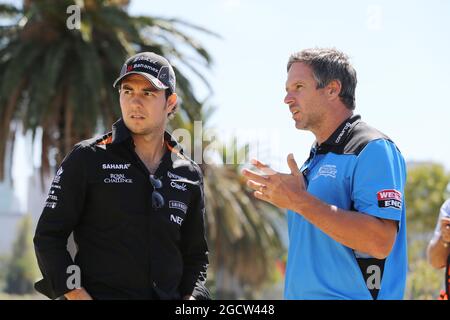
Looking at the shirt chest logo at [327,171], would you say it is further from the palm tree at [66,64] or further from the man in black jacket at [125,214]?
the palm tree at [66,64]

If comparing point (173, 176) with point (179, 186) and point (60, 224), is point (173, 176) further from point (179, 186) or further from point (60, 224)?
point (60, 224)

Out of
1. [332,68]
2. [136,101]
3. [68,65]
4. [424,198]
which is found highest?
[68,65]

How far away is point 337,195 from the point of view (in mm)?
3391

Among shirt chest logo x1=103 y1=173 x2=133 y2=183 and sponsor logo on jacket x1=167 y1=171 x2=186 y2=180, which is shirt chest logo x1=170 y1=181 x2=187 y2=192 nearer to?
sponsor logo on jacket x1=167 y1=171 x2=186 y2=180

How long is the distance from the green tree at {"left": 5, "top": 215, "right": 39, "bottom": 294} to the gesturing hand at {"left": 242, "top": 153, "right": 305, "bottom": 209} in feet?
208

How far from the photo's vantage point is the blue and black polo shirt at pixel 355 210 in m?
3.25

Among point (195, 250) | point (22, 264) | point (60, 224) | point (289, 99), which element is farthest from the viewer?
point (22, 264)

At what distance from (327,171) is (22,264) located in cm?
6696

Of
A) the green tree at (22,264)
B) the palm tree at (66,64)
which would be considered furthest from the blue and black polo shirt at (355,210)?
the green tree at (22,264)

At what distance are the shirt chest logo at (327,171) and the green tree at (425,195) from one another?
30.6 meters

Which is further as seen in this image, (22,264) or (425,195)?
(22,264)

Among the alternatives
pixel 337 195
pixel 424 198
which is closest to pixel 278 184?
pixel 337 195

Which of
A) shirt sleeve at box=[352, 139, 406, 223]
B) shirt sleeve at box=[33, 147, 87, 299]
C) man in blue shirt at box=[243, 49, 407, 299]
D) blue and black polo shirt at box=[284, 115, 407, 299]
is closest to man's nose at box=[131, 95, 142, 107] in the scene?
shirt sleeve at box=[33, 147, 87, 299]
